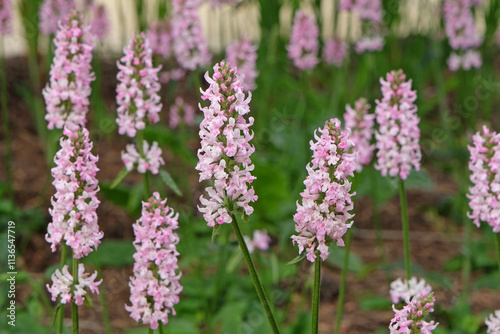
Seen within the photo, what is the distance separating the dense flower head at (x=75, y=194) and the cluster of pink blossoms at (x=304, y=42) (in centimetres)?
238

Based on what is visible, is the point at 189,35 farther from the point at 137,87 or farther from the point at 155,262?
the point at 155,262

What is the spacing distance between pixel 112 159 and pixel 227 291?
7.62 ft

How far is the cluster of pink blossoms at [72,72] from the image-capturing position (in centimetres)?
245

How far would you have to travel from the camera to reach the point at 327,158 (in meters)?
1.81

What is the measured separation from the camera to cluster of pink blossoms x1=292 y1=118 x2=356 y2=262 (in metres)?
1.81

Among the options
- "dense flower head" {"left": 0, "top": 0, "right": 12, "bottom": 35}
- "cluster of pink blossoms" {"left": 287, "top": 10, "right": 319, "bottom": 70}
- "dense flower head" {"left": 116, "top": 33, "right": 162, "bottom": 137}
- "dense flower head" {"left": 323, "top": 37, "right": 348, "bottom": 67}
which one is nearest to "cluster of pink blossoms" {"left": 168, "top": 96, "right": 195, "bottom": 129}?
"cluster of pink blossoms" {"left": 287, "top": 10, "right": 319, "bottom": 70}

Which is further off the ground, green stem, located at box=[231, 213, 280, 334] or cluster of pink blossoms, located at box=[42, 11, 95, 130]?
cluster of pink blossoms, located at box=[42, 11, 95, 130]

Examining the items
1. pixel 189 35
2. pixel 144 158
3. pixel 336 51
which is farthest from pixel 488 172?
pixel 336 51

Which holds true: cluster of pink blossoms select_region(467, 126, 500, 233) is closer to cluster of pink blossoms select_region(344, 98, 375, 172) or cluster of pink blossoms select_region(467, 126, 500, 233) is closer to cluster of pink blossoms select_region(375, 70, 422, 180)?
cluster of pink blossoms select_region(375, 70, 422, 180)

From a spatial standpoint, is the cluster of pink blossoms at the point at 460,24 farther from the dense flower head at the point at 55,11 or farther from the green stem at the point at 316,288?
the green stem at the point at 316,288

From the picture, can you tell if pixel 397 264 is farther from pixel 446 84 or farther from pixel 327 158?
pixel 446 84

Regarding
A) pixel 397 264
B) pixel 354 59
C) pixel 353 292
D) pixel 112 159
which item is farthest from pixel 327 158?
Answer: pixel 354 59

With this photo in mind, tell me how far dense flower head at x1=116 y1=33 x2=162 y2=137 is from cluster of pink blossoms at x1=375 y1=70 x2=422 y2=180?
0.69 metres

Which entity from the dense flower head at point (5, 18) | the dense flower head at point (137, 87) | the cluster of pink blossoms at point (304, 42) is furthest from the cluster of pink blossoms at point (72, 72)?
the cluster of pink blossoms at point (304, 42)
